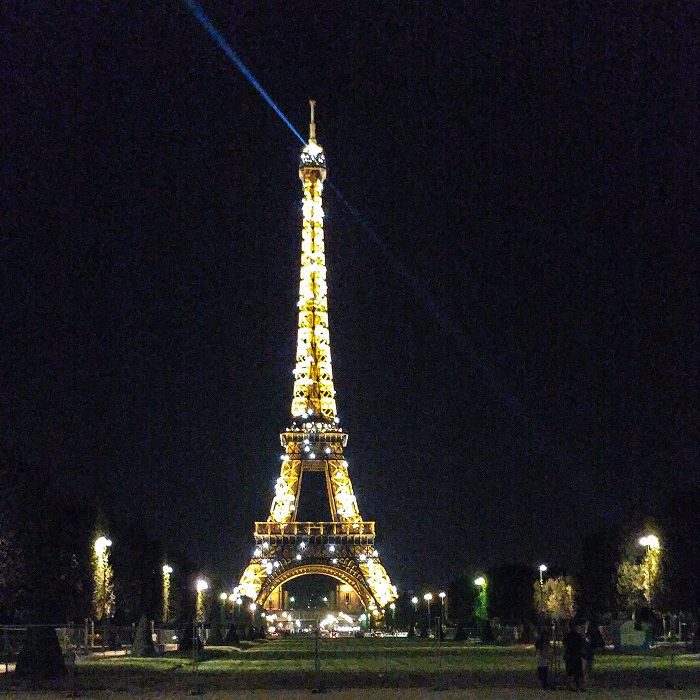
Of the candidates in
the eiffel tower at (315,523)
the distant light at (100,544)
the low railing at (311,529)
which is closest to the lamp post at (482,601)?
the eiffel tower at (315,523)

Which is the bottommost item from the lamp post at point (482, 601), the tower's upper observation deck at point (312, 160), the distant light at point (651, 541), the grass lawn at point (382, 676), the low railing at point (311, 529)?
the grass lawn at point (382, 676)

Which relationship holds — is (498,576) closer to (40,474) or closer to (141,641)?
(141,641)

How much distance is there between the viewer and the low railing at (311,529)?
392 feet

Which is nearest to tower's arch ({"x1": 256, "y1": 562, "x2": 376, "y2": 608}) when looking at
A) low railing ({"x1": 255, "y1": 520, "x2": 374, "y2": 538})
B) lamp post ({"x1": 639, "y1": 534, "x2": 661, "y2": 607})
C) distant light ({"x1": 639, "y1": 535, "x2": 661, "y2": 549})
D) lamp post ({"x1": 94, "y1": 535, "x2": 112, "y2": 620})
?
low railing ({"x1": 255, "y1": 520, "x2": 374, "y2": 538})

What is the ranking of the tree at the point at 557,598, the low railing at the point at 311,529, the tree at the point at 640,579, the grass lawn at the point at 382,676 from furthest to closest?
the low railing at the point at 311,529 → the tree at the point at 557,598 → the tree at the point at 640,579 → the grass lawn at the point at 382,676

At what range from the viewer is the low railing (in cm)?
11944

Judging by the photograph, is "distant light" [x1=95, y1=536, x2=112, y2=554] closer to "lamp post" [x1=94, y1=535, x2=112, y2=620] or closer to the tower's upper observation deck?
"lamp post" [x1=94, y1=535, x2=112, y2=620]

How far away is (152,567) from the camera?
85875mm

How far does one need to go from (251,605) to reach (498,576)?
22453 millimetres

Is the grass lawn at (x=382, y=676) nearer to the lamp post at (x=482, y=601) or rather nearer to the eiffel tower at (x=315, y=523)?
the lamp post at (x=482, y=601)

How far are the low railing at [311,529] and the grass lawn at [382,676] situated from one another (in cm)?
6276

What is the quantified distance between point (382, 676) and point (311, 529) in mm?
80302

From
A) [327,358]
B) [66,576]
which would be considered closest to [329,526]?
[327,358]

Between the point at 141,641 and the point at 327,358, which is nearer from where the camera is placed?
the point at 141,641
